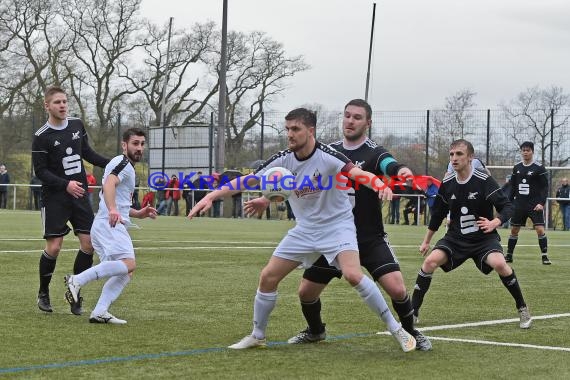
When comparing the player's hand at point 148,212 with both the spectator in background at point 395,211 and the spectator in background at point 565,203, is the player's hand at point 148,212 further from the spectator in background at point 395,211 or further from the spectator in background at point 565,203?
the spectator in background at point 395,211

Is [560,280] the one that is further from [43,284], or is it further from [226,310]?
[43,284]

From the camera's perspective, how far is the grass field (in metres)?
6.74

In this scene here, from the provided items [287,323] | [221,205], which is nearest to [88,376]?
[287,323]

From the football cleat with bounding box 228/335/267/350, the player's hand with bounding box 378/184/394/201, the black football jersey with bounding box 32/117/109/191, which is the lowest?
the football cleat with bounding box 228/335/267/350

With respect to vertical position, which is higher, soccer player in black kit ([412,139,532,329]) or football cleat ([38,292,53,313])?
soccer player in black kit ([412,139,532,329])

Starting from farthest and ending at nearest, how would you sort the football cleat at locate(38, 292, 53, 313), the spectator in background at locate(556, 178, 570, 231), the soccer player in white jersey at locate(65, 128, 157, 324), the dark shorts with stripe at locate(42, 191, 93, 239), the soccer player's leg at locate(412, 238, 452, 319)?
1. the spectator in background at locate(556, 178, 570, 231)
2. the dark shorts with stripe at locate(42, 191, 93, 239)
3. the football cleat at locate(38, 292, 53, 313)
4. the soccer player's leg at locate(412, 238, 452, 319)
5. the soccer player in white jersey at locate(65, 128, 157, 324)

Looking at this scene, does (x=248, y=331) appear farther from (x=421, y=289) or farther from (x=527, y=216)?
(x=527, y=216)

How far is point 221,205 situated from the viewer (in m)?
40.4

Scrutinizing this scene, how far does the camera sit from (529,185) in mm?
18125

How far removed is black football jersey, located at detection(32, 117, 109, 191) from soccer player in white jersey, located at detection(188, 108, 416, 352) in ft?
9.47

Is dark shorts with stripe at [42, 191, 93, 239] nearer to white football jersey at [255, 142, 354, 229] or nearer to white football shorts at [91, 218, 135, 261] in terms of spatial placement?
white football shorts at [91, 218, 135, 261]

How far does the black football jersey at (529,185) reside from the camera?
1803 cm

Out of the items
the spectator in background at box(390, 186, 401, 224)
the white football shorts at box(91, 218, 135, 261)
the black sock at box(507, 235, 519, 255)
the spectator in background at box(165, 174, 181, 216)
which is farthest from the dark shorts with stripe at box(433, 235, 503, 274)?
the spectator in background at box(165, 174, 181, 216)

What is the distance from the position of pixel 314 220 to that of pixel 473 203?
8.58ft
